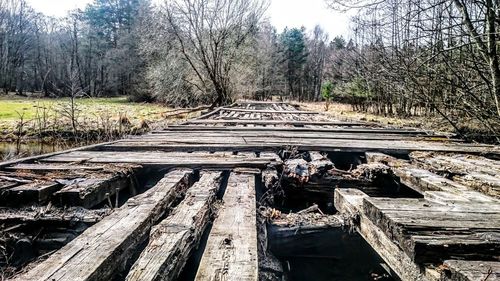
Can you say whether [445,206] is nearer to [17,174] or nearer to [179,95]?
[17,174]

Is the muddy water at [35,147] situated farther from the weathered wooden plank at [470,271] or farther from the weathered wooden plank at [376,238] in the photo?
the weathered wooden plank at [470,271]

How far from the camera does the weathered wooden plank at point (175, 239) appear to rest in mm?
1295

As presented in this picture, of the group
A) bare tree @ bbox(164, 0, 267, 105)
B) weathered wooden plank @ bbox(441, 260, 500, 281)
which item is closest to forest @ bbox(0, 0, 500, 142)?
bare tree @ bbox(164, 0, 267, 105)

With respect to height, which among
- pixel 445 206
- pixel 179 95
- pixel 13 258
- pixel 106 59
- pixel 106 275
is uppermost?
pixel 106 59

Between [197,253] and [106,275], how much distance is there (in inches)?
22.7

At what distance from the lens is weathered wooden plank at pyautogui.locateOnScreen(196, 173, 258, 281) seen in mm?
1289

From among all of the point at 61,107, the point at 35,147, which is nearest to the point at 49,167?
the point at 35,147

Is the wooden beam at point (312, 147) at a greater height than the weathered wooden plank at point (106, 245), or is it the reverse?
the wooden beam at point (312, 147)

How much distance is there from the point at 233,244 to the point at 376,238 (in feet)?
2.34

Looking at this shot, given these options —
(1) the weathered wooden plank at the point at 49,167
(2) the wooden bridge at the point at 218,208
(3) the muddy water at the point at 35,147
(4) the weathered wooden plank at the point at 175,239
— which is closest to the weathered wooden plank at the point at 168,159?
(2) the wooden bridge at the point at 218,208

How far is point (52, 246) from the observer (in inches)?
74.8

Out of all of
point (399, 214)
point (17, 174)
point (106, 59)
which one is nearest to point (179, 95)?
point (17, 174)

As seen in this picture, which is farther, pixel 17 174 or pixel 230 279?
pixel 17 174

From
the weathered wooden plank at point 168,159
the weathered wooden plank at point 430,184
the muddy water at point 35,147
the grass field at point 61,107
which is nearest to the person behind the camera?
the weathered wooden plank at point 430,184
